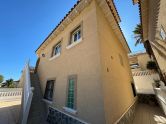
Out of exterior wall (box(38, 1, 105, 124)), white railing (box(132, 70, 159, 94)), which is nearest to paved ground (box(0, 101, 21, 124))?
exterior wall (box(38, 1, 105, 124))

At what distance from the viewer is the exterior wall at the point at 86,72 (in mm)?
3861

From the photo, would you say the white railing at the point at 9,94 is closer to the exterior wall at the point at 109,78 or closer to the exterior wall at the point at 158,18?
the exterior wall at the point at 109,78

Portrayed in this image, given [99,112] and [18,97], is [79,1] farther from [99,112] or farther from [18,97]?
[18,97]

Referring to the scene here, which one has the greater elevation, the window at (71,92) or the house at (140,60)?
the house at (140,60)

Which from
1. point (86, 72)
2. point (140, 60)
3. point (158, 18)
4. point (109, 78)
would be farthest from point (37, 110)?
point (140, 60)

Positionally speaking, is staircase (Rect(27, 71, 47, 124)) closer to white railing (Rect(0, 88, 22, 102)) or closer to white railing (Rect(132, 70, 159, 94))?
white railing (Rect(0, 88, 22, 102))

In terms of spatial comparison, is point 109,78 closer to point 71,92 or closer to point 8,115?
point 71,92

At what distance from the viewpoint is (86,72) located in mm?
4605

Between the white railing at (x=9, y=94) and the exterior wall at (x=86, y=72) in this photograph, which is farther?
the white railing at (x=9, y=94)

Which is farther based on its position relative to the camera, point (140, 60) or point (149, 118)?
point (140, 60)

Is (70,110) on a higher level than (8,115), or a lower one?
higher

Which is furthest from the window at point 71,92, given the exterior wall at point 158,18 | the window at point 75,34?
the exterior wall at point 158,18

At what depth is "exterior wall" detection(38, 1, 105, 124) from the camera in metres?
3.86

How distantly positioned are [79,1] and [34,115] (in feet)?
25.9
